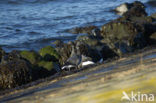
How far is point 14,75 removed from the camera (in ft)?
18.2

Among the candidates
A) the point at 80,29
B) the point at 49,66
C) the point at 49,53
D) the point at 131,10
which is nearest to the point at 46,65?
the point at 49,66

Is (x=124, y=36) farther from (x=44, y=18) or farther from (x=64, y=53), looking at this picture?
(x=44, y=18)

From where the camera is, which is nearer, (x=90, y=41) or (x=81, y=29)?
(x=90, y=41)

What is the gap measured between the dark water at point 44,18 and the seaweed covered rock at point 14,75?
10.7 feet

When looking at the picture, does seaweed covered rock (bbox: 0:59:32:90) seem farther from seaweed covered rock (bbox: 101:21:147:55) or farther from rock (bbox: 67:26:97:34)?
rock (bbox: 67:26:97:34)

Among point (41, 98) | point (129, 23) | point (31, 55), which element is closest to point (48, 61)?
point (31, 55)

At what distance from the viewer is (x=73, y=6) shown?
15578 mm

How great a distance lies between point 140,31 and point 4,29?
213 inches

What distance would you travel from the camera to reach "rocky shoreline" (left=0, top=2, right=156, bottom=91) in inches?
221

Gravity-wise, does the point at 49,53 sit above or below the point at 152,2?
below

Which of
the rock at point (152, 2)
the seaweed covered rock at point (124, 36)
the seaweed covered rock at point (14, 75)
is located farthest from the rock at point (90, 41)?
the rock at point (152, 2)

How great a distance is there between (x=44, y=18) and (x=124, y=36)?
594cm

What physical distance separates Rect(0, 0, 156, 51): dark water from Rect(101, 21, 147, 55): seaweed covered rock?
204 centimetres

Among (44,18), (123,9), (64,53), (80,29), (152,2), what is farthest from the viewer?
(152,2)
